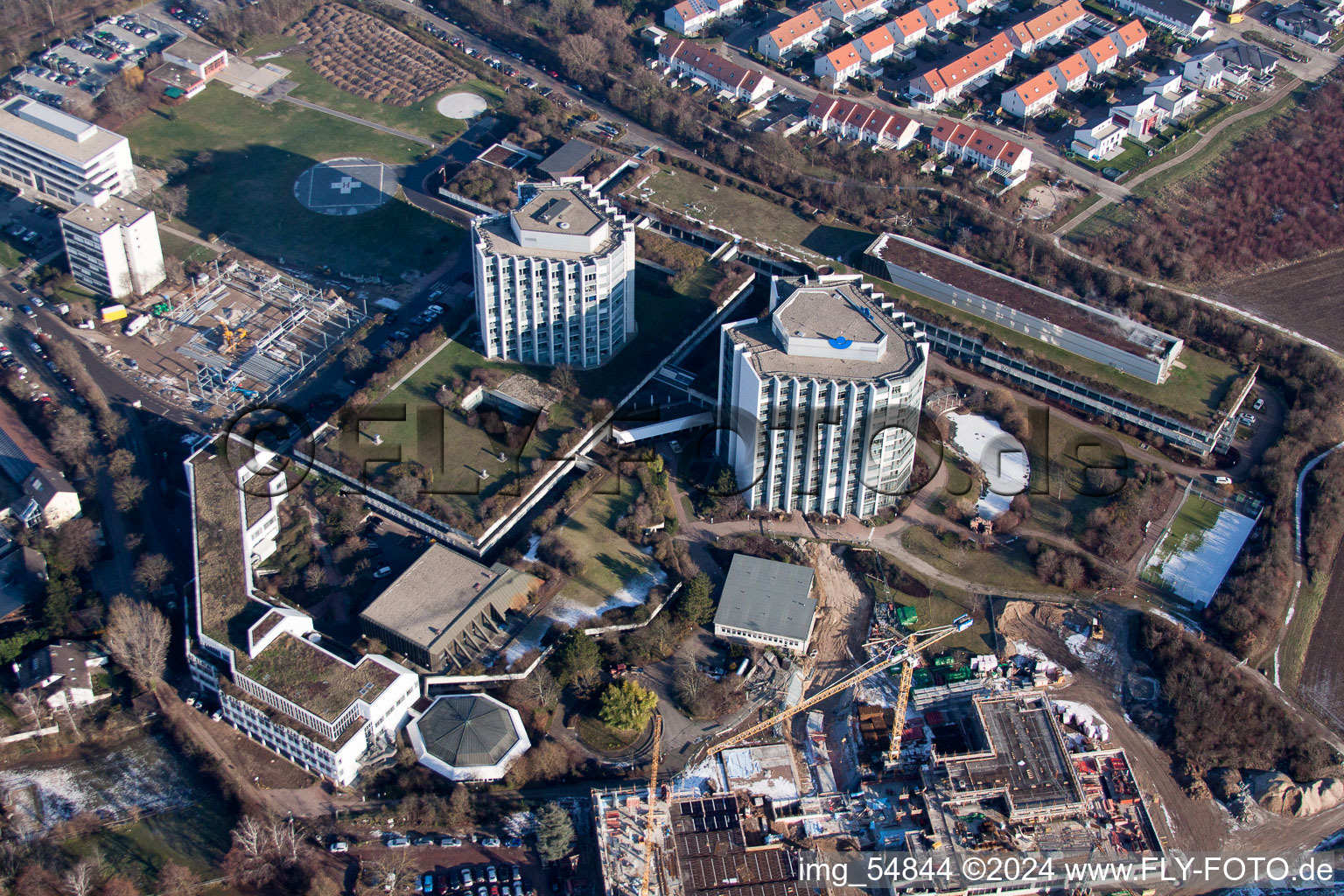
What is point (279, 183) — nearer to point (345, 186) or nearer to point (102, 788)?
point (345, 186)

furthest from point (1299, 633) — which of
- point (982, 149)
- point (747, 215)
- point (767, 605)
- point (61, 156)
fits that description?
point (61, 156)

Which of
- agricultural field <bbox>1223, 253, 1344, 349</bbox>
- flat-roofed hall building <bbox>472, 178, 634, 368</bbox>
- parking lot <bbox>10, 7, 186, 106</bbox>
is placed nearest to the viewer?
flat-roofed hall building <bbox>472, 178, 634, 368</bbox>

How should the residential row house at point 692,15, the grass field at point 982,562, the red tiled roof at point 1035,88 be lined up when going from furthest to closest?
1. the residential row house at point 692,15
2. the red tiled roof at point 1035,88
3. the grass field at point 982,562

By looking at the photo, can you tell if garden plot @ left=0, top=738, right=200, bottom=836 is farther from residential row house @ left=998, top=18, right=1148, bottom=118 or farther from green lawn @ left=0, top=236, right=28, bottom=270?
residential row house @ left=998, top=18, right=1148, bottom=118

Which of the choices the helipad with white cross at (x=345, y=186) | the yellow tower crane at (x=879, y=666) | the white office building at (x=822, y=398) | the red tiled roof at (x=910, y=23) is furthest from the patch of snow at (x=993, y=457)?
the red tiled roof at (x=910, y=23)

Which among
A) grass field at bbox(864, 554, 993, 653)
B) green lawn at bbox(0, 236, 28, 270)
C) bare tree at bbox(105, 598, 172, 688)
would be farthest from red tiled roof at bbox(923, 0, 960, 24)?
bare tree at bbox(105, 598, 172, 688)

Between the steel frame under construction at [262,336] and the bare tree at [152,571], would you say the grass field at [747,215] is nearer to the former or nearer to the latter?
the steel frame under construction at [262,336]
